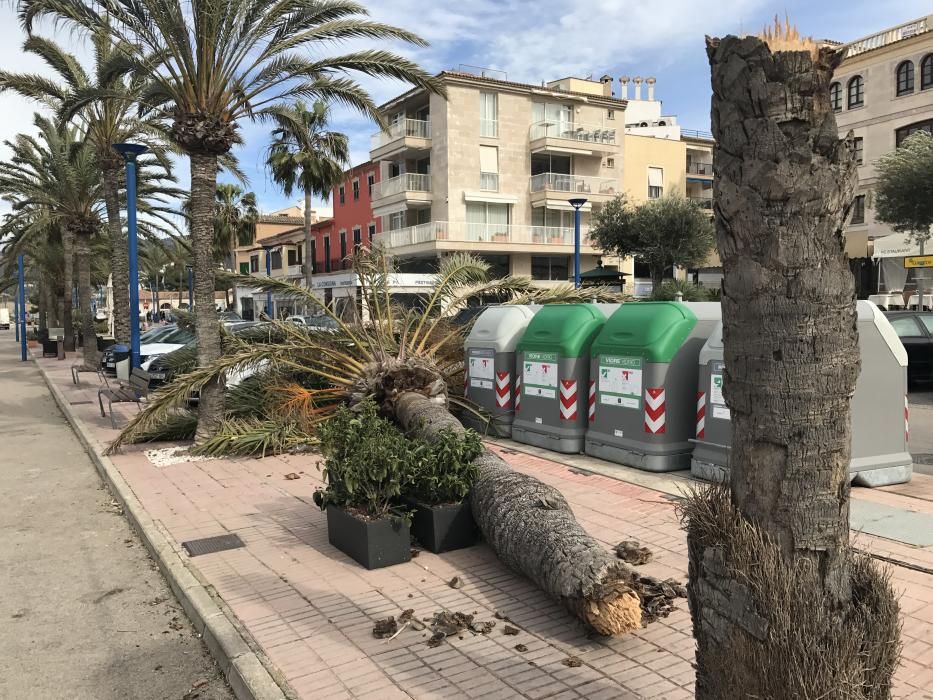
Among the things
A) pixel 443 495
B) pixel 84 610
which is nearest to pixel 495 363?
pixel 443 495

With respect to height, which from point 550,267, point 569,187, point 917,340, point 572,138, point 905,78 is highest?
point 905,78

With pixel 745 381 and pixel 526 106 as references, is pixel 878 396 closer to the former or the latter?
pixel 745 381

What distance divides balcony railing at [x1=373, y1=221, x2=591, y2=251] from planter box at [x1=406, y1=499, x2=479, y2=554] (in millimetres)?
31756

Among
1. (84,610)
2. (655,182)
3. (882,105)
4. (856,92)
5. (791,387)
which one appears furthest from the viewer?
(655,182)

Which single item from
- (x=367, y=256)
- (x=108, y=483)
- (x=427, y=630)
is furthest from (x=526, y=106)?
(x=427, y=630)

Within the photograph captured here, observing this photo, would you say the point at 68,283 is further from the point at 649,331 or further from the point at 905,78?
the point at 905,78

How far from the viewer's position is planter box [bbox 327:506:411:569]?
16.6ft

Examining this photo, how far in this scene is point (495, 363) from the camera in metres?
9.46

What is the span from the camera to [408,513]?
5.24 m

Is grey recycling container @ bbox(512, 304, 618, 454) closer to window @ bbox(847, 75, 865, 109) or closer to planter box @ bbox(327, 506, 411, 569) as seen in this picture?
planter box @ bbox(327, 506, 411, 569)

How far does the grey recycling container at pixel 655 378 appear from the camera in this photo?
7320 millimetres

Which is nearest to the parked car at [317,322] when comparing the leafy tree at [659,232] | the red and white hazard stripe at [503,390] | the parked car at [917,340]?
the red and white hazard stripe at [503,390]

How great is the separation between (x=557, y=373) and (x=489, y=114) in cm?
3253

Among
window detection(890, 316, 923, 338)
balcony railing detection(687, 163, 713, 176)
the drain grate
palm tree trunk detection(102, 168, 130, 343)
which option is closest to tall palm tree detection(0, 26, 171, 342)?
palm tree trunk detection(102, 168, 130, 343)
